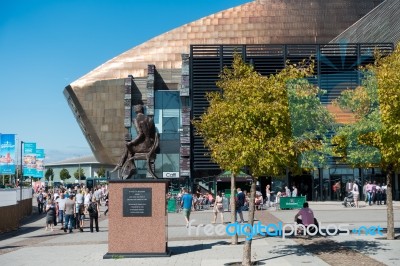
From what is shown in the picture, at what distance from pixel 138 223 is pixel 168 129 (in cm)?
4293

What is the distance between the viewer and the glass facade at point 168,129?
57.7 m

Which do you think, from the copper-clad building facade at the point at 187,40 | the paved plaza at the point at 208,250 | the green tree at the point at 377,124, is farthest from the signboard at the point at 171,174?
the green tree at the point at 377,124

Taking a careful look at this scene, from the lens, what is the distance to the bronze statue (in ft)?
54.6

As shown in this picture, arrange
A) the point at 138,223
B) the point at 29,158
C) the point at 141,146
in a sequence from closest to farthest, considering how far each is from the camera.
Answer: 1. the point at 138,223
2. the point at 141,146
3. the point at 29,158

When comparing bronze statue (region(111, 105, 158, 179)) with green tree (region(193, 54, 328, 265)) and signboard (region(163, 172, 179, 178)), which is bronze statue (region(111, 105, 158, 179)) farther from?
signboard (region(163, 172, 179, 178))

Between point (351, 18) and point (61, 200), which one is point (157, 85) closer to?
point (351, 18)

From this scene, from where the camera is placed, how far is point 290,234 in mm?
19906

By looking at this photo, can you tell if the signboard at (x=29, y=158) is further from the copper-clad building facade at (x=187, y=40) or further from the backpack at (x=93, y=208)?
the copper-clad building facade at (x=187, y=40)

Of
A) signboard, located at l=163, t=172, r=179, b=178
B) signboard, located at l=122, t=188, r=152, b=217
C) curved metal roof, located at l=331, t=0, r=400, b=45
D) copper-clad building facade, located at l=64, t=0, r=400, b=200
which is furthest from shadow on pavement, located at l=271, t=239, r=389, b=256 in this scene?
signboard, located at l=163, t=172, r=179, b=178

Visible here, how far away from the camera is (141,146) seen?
16.9 meters

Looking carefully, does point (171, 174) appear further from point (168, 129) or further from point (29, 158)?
point (29, 158)

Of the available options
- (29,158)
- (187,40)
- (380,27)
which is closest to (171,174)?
(187,40)

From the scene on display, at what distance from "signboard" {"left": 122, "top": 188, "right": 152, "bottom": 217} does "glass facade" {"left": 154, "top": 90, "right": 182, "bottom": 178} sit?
40815 mm

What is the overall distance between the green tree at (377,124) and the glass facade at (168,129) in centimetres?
3870
